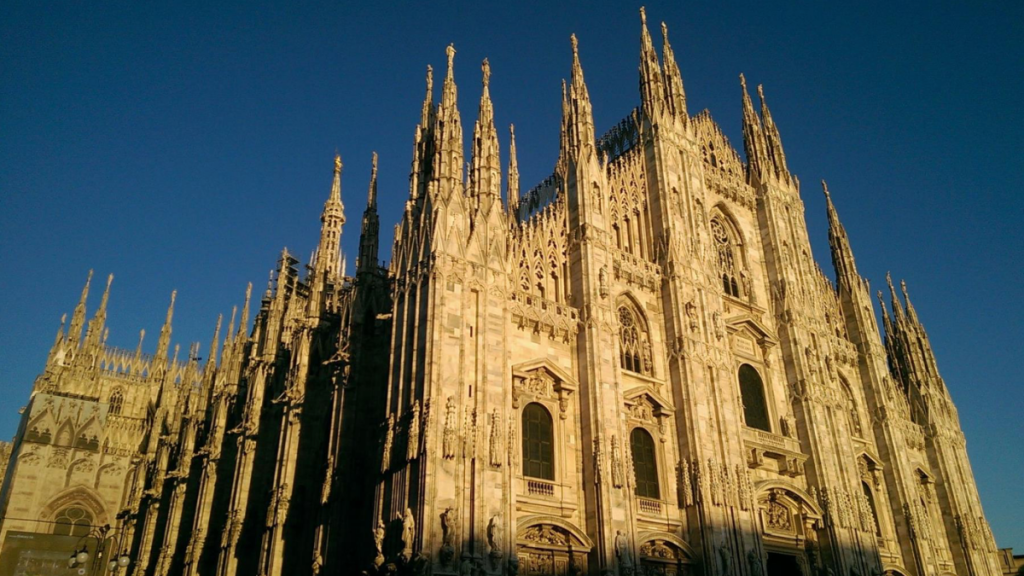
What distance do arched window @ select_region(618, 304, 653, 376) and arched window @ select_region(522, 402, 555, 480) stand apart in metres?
4.84

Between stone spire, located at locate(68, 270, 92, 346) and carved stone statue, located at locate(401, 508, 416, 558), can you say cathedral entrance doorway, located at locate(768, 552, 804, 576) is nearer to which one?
carved stone statue, located at locate(401, 508, 416, 558)

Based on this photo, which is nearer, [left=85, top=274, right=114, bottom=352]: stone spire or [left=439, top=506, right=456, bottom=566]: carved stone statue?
[left=439, top=506, right=456, bottom=566]: carved stone statue

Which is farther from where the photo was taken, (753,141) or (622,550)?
(753,141)

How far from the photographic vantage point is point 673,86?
1572 inches

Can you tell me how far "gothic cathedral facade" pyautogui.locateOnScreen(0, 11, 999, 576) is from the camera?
2392 cm

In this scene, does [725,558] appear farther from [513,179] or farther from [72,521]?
[72,521]

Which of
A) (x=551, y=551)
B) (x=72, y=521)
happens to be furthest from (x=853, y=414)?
(x=72, y=521)

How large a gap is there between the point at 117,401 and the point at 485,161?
4363 cm

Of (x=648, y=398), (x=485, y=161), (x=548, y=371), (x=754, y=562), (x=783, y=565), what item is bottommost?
(x=754, y=562)

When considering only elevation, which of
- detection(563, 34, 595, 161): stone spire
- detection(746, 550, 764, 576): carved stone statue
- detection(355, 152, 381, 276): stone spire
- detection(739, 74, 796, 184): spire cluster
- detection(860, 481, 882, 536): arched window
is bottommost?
detection(746, 550, 764, 576): carved stone statue

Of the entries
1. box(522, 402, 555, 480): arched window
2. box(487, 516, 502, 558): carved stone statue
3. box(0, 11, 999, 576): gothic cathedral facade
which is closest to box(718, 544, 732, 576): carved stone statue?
box(0, 11, 999, 576): gothic cathedral facade

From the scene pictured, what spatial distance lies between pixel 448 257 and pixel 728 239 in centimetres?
1985

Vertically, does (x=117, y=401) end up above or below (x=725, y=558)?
above

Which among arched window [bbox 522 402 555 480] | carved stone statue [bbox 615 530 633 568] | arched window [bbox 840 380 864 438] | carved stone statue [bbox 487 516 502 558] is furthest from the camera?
arched window [bbox 840 380 864 438]
